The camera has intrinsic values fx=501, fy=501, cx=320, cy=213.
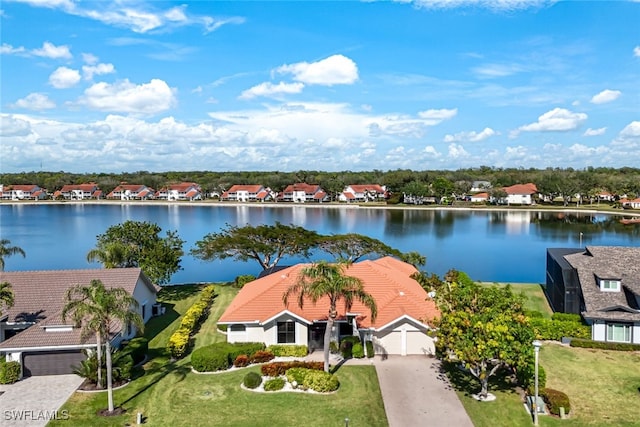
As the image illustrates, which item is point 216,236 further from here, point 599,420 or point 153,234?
point 599,420

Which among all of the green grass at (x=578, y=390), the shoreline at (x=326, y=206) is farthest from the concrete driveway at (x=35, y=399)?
the shoreline at (x=326, y=206)

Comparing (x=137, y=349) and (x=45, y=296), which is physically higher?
Answer: (x=45, y=296)

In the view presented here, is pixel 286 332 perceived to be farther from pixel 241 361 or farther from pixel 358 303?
pixel 358 303

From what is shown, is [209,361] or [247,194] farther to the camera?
[247,194]


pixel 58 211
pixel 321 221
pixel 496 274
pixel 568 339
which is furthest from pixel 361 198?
pixel 568 339

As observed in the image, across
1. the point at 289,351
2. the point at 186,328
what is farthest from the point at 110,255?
the point at 289,351

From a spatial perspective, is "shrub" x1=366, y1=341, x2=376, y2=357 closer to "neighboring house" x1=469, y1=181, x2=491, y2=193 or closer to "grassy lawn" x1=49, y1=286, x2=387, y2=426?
"grassy lawn" x1=49, y1=286, x2=387, y2=426
